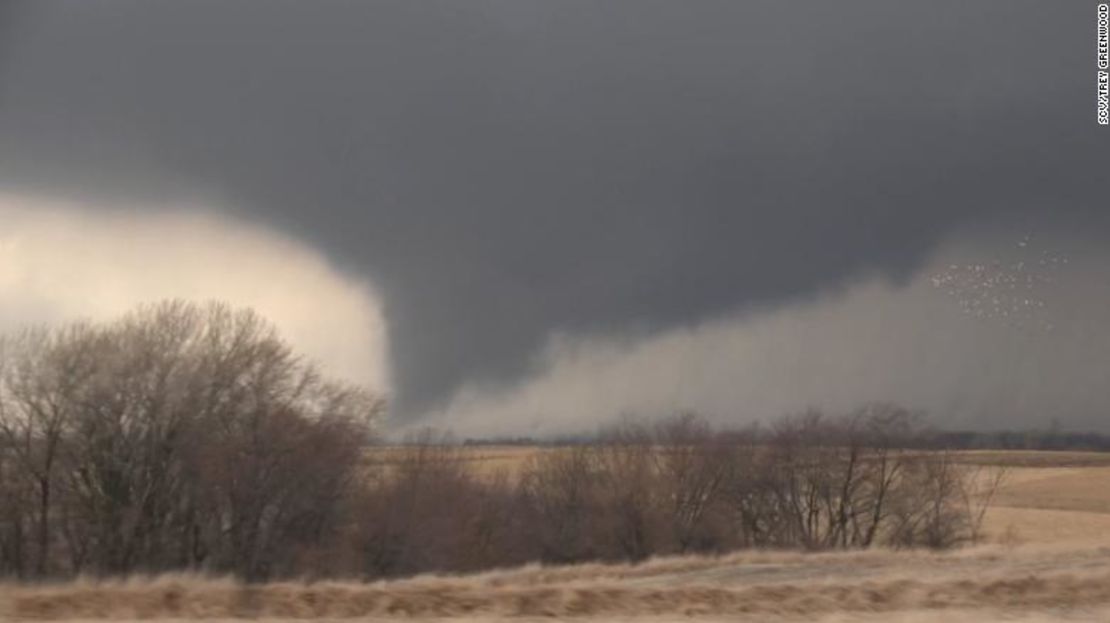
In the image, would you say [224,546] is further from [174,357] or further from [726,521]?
[726,521]

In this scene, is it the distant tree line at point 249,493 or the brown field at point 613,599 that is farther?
the distant tree line at point 249,493

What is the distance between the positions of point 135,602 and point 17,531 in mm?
19976

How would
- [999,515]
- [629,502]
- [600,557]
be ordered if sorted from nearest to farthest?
[600,557] → [629,502] → [999,515]

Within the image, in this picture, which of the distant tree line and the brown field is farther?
the distant tree line

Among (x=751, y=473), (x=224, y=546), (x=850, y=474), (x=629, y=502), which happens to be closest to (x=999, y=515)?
(x=850, y=474)

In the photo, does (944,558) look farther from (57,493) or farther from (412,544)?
(57,493)

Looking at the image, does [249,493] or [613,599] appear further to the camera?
[249,493]

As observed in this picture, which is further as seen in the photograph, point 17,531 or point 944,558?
point 17,531

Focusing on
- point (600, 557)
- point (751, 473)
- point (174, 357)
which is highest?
point (174, 357)

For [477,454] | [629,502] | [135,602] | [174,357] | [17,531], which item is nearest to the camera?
[135,602]

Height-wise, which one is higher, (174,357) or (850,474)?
(174,357)

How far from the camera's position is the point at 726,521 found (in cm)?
4872

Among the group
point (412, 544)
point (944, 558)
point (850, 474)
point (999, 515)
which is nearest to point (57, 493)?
point (412, 544)

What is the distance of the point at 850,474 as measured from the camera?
51.7 meters
